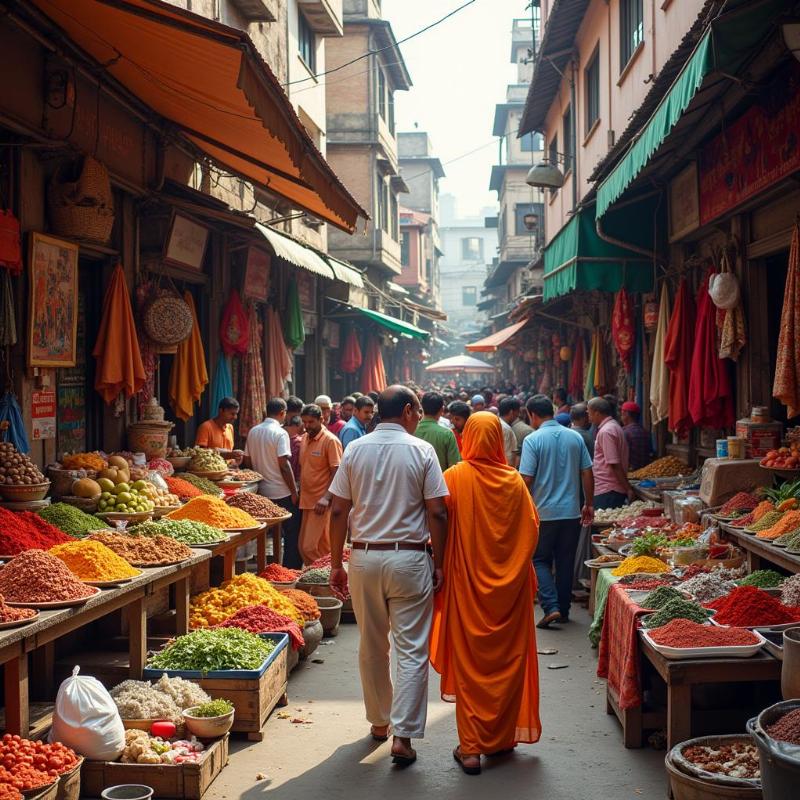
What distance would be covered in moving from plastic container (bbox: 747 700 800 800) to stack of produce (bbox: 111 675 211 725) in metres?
3.15

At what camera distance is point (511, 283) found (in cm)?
4862

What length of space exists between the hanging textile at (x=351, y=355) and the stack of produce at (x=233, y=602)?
647 inches

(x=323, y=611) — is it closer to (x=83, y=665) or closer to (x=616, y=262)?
(x=83, y=665)

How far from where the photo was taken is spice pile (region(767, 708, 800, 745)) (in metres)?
3.74

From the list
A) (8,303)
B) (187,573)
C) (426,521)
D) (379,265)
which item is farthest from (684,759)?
(379,265)

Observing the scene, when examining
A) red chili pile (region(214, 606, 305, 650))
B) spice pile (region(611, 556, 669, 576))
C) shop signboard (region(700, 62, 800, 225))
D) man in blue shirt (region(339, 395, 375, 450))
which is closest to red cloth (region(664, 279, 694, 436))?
shop signboard (region(700, 62, 800, 225))

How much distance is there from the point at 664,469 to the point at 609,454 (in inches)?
44.5

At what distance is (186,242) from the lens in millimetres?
11148

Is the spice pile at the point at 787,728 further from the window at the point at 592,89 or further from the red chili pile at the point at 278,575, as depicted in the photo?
the window at the point at 592,89

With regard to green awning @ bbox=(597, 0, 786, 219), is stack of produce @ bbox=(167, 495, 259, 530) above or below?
below

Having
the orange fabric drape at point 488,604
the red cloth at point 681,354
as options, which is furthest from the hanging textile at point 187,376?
the orange fabric drape at point 488,604

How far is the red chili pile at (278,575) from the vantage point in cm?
948

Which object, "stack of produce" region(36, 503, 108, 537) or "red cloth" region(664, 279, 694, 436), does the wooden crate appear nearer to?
"stack of produce" region(36, 503, 108, 537)

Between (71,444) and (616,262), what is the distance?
688 cm
